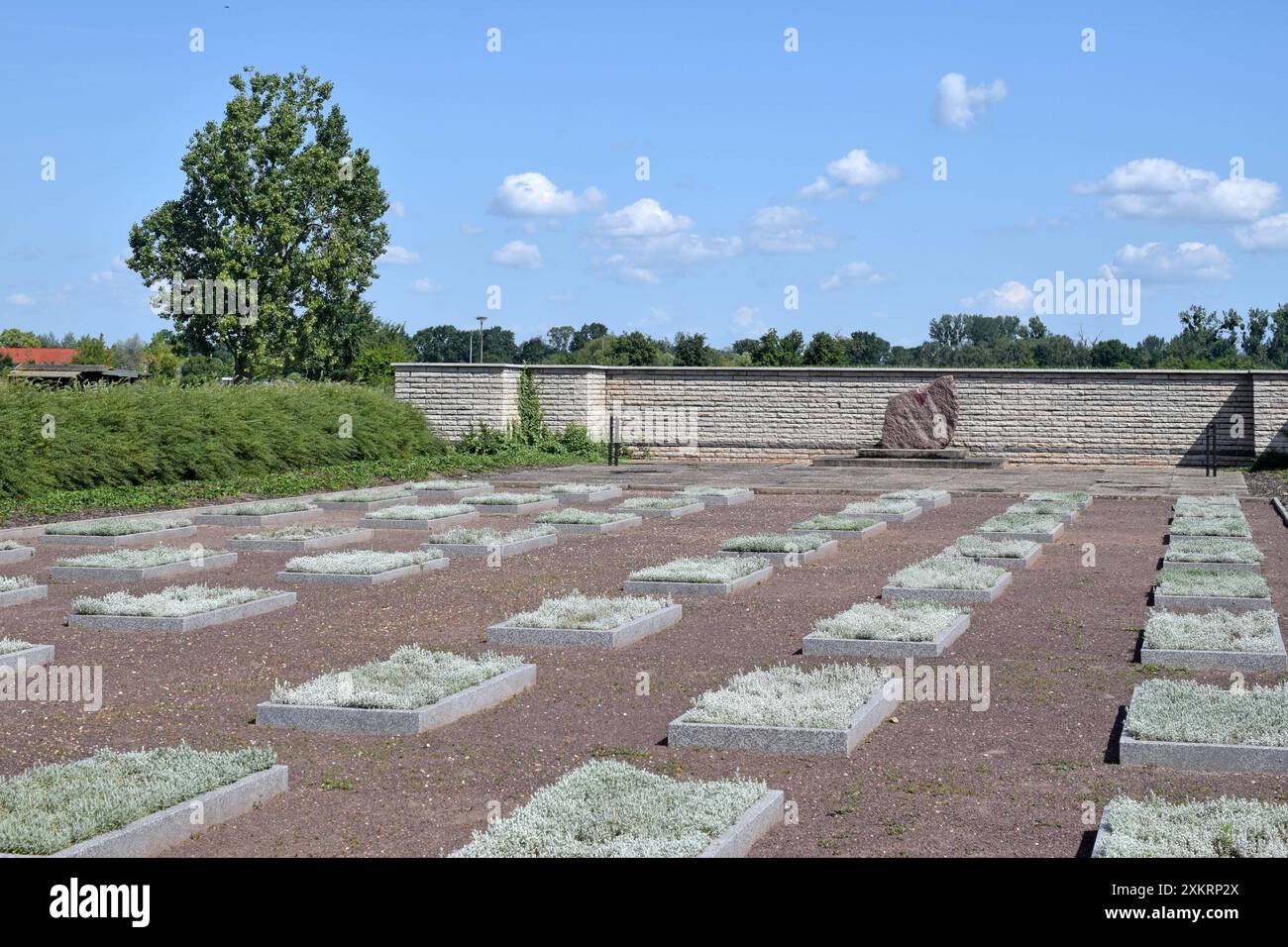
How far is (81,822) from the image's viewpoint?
520cm

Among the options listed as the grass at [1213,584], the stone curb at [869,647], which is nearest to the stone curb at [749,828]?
the stone curb at [869,647]

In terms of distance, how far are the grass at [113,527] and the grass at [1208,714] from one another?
1141 centimetres

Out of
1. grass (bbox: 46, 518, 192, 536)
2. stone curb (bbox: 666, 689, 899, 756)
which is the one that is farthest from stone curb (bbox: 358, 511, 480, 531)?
stone curb (bbox: 666, 689, 899, 756)

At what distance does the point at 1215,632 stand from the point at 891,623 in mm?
2134

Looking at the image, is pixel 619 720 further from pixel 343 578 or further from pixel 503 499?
pixel 503 499

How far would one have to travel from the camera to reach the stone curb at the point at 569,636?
9.32 m

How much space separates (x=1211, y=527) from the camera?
15438mm

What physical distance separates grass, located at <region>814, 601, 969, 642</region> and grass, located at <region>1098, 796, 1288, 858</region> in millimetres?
3549

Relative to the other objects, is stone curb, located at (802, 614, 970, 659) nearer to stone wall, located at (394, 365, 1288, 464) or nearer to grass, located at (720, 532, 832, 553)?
grass, located at (720, 532, 832, 553)

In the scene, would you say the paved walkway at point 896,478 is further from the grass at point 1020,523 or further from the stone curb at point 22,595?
the stone curb at point 22,595

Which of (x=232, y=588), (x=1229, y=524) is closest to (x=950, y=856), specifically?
(x=232, y=588)

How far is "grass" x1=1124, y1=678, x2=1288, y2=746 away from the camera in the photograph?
6.43 metres

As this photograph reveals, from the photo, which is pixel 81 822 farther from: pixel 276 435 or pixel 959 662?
pixel 276 435

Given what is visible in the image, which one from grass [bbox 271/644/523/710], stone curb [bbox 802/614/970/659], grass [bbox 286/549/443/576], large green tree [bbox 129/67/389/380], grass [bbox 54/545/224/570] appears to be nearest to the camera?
grass [bbox 271/644/523/710]
